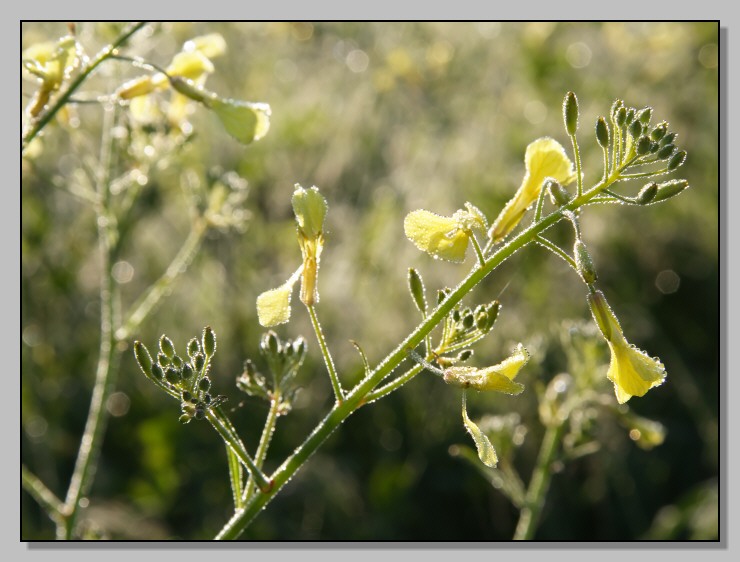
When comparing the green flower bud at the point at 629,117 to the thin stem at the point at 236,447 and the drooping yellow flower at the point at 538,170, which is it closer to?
the drooping yellow flower at the point at 538,170

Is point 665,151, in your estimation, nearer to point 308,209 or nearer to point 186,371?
point 308,209

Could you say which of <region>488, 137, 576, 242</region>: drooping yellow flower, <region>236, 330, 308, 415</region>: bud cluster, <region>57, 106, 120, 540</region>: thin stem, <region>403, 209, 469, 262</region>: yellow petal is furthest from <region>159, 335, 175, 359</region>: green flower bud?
<region>57, 106, 120, 540</region>: thin stem

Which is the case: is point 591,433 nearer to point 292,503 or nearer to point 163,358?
point 163,358

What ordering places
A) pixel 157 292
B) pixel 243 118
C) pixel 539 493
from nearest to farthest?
1. pixel 243 118
2. pixel 539 493
3. pixel 157 292

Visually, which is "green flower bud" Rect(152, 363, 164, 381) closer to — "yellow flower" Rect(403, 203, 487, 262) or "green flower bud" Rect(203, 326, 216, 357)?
"green flower bud" Rect(203, 326, 216, 357)

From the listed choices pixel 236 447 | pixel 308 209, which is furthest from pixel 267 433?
pixel 308 209

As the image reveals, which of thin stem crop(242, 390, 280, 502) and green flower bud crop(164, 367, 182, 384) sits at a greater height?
green flower bud crop(164, 367, 182, 384)
